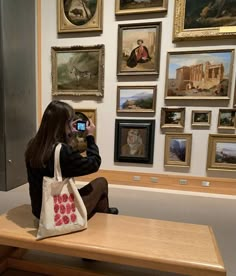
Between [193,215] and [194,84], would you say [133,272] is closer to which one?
[193,215]

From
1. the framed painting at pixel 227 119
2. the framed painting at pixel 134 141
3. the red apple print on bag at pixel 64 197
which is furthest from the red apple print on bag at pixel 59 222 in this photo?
the framed painting at pixel 227 119

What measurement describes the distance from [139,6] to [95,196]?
249cm

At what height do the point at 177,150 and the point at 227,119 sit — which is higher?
the point at 227,119

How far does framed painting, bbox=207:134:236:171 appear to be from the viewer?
292 cm

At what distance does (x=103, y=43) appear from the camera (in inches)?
123

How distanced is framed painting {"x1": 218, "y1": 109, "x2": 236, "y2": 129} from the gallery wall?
5 centimetres

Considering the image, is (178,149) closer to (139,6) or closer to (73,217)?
(139,6)

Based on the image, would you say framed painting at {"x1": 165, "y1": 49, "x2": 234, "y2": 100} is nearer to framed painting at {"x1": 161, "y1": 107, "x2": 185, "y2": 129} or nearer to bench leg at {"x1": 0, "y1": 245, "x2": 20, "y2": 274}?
Result: framed painting at {"x1": 161, "y1": 107, "x2": 185, "y2": 129}

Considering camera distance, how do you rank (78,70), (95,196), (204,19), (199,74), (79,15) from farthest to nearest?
(78,70), (79,15), (199,74), (204,19), (95,196)

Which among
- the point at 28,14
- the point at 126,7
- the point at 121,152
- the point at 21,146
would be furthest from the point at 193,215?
the point at 28,14

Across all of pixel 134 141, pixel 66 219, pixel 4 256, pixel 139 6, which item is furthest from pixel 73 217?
pixel 139 6

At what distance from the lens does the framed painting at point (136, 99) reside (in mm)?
3074

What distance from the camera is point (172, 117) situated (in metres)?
3.05

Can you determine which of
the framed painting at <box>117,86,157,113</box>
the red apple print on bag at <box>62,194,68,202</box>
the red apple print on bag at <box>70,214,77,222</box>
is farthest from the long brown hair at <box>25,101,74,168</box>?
the framed painting at <box>117,86,157,113</box>
